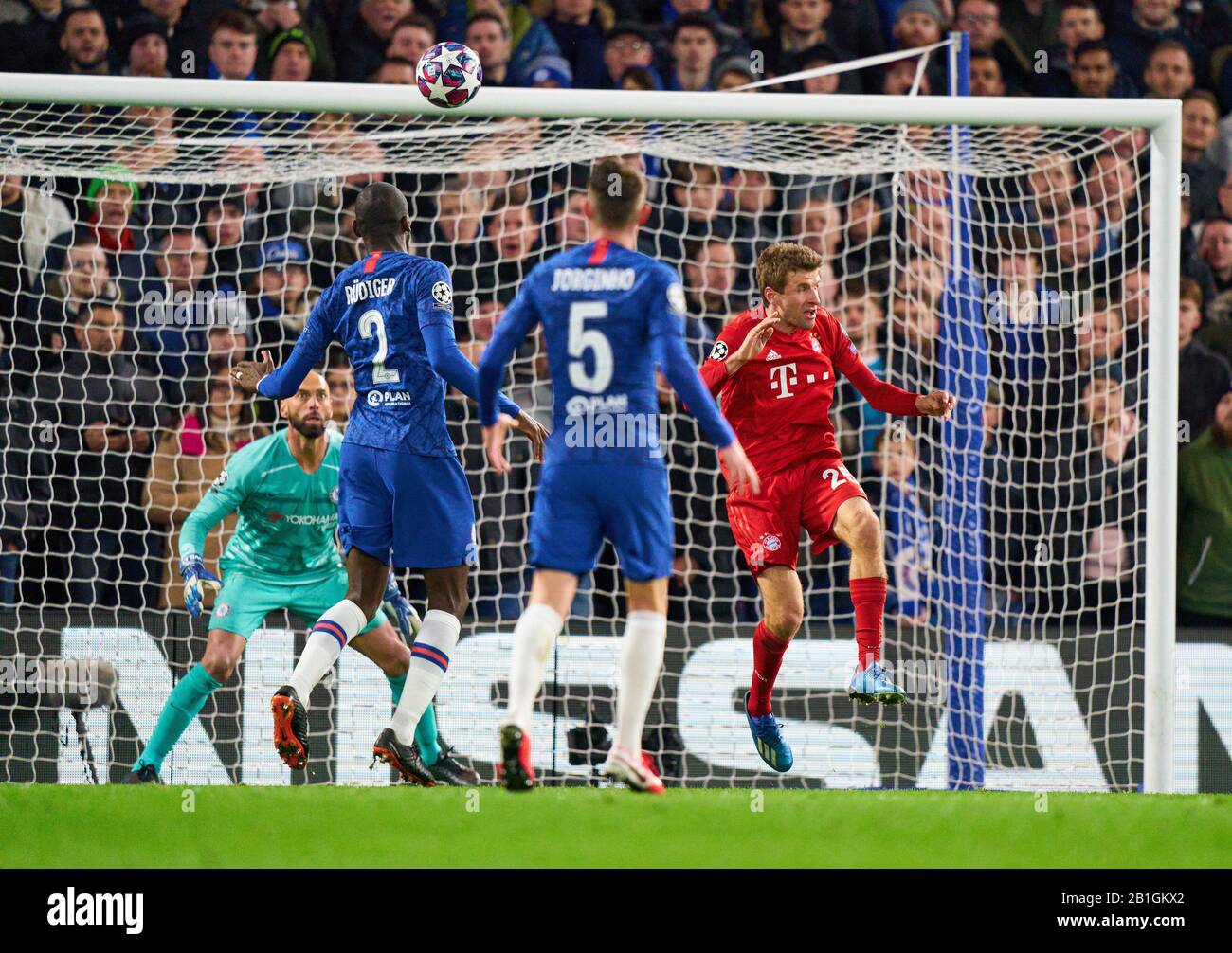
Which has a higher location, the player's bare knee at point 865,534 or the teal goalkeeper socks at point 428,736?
the player's bare knee at point 865,534

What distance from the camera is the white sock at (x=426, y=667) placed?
6.55 m

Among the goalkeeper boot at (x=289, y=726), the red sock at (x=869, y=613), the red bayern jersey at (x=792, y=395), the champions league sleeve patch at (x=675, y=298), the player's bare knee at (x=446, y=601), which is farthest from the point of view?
the red bayern jersey at (x=792, y=395)

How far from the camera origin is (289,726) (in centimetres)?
620

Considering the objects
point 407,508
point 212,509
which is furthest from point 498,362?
point 212,509

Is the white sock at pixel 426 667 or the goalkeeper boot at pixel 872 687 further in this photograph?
the goalkeeper boot at pixel 872 687

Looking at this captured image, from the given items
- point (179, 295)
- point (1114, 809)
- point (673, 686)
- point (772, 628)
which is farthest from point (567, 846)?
point (179, 295)

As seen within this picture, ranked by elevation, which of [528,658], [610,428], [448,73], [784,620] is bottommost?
[784,620]

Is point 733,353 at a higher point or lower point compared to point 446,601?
higher

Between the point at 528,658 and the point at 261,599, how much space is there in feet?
8.83

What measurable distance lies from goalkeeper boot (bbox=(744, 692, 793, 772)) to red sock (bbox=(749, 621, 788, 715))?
0.12 feet

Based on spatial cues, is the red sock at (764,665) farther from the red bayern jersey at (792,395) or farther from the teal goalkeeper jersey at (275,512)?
the teal goalkeeper jersey at (275,512)

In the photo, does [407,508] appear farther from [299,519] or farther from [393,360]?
[299,519]

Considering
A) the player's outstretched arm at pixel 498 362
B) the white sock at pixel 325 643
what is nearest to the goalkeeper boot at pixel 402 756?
the white sock at pixel 325 643

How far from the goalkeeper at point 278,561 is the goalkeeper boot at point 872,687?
5.96 ft
